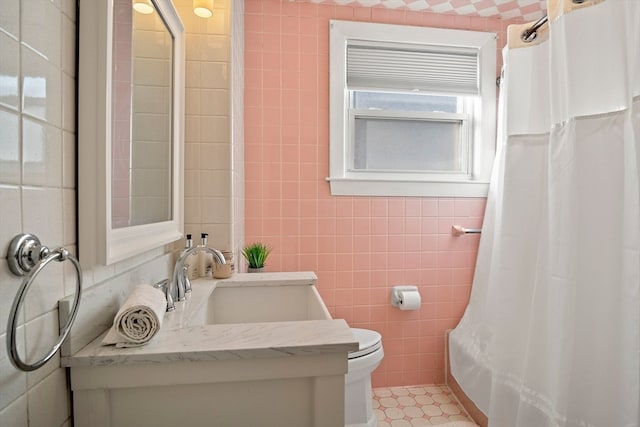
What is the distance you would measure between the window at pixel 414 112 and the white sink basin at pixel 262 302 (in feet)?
2.59

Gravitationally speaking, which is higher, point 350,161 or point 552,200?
point 350,161

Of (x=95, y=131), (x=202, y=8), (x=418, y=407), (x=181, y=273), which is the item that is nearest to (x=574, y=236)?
(x=418, y=407)

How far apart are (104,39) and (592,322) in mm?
1643

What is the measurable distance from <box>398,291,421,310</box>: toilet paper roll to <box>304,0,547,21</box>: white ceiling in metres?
1.67

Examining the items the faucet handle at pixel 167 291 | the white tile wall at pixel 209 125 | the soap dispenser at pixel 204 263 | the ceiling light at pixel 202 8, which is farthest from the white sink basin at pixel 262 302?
the ceiling light at pixel 202 8

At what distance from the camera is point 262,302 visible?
139 centimetres

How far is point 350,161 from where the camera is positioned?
6.86ft

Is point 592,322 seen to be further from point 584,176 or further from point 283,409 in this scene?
point 283,409

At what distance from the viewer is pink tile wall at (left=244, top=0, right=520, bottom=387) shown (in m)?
1.96

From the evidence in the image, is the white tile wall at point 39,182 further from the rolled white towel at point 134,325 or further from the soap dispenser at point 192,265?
the soap dispenser at point 192,265

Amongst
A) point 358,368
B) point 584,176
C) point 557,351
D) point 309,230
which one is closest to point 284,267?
point 309,230

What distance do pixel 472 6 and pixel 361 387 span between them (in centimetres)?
218

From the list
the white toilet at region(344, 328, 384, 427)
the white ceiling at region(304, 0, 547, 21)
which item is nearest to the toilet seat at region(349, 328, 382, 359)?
the white toilet at region(344, 328, 384, 427)

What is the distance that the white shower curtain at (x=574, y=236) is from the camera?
1.12 m
